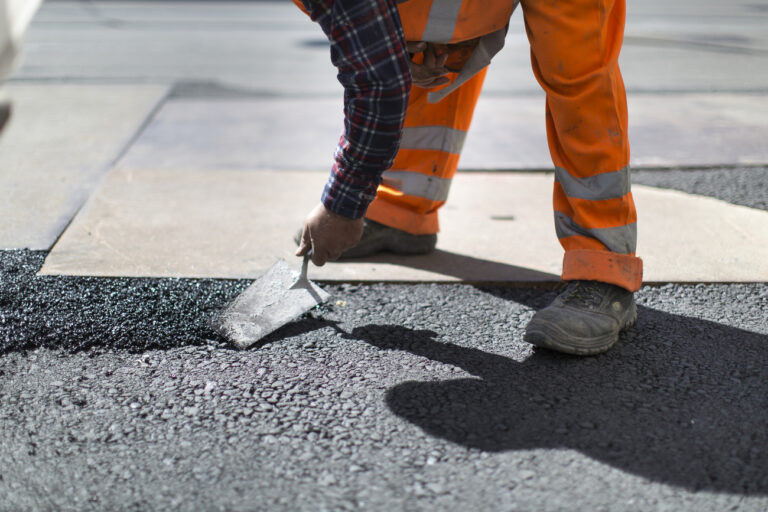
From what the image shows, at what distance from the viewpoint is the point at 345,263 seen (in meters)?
2.52

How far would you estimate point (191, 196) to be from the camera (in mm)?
3076

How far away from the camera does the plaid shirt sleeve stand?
1.59 m

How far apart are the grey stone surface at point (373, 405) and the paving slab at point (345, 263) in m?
0.14

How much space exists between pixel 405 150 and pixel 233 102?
8.58 feet

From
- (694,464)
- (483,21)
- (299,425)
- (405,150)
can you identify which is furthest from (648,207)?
(299,425)

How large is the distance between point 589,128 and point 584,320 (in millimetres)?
486

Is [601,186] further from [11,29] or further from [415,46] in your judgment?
[11,29]

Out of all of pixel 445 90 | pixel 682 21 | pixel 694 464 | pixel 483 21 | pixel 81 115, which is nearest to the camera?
pixel 694 464

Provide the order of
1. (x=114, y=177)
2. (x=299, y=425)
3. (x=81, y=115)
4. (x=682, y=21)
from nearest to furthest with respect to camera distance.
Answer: (x=299, y=425) → (x=114, y=177) → (x=81, y=115) → (x=682, y=21)

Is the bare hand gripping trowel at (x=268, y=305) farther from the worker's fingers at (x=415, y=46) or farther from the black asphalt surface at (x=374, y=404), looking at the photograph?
the worker's fingers at (x=415, y=46)

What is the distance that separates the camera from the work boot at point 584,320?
1895 millimetres

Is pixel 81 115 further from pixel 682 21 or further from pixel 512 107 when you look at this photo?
pixel 682 21

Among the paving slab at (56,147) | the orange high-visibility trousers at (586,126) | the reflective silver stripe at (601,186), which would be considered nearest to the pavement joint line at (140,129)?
the paving slab at (56,147)

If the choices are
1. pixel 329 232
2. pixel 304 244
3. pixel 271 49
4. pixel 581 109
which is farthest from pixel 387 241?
pixel 271 49
